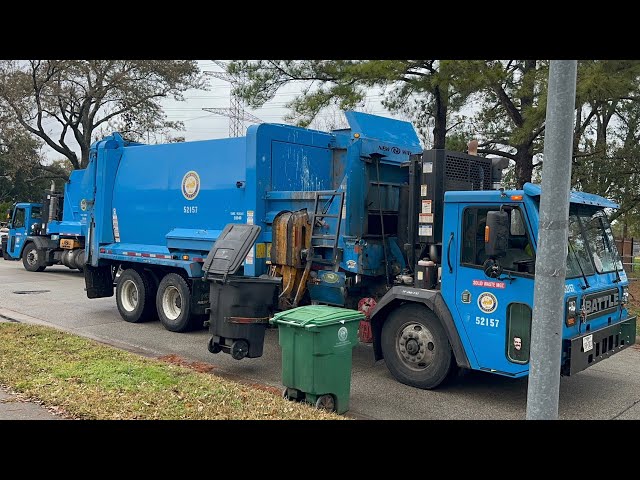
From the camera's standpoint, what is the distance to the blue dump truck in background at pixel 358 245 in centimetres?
580

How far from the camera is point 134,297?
1051cm

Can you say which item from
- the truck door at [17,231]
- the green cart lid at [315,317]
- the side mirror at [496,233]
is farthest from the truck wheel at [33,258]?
the side mirror at [496,233]

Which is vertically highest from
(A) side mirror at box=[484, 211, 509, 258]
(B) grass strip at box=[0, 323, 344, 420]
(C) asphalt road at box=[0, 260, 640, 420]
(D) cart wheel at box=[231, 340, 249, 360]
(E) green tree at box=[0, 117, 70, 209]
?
(E) green tree at box=[0, 117, 70, 209]

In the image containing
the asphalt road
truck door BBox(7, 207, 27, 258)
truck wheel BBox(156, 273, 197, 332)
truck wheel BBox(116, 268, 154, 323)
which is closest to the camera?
the asphalt road

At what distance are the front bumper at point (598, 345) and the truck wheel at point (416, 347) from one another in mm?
1227

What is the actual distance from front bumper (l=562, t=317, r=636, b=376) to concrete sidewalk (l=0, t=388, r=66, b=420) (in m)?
4.52

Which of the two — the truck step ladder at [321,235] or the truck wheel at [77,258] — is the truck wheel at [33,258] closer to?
the truck wheel at [77,258]

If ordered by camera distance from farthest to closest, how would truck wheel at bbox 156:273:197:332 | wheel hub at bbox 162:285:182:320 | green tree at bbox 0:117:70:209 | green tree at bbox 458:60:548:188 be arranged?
green tree at bbox 0:117:70:209 < green tree at bbox 458:60:548:188 < wheel hub at bbox 162:285:182:320 < truck wheel at bbox 156:273:197:332

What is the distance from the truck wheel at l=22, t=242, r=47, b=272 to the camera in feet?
64.6

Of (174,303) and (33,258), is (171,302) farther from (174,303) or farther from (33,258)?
(33,258)

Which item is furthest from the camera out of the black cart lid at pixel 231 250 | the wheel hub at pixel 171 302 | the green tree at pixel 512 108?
the green tree at pixel 512 108

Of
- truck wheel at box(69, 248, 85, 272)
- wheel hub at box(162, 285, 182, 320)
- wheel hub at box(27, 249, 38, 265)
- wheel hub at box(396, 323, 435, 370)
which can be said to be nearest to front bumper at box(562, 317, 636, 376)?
wheel hub at box(396, 323, 435, 370)

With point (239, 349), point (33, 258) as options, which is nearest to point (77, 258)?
point (33, 258)

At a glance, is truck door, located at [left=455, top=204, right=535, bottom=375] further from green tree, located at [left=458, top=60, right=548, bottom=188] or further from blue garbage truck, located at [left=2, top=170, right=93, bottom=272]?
blue garbage truck, located at [left=2, top=170, right=93, bottom=272]
